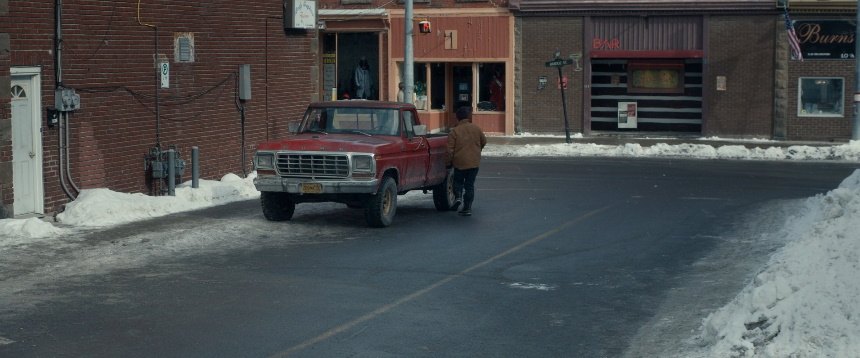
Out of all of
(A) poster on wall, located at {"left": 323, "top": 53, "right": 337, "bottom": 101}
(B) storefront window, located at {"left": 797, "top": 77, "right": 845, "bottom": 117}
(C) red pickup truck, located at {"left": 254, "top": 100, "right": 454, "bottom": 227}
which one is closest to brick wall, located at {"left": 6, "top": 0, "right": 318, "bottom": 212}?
(C) red pickup truck, located at {"left": 254, "top": 100, "right": 454, "bottom": 227}

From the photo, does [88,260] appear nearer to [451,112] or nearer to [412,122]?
[412,122]

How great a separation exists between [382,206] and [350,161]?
0.86 m

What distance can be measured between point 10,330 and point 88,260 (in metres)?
4.26

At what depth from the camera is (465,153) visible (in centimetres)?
2006

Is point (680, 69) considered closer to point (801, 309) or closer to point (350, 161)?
point (350, 161)

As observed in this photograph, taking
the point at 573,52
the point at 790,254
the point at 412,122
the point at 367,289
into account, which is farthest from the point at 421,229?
the point at 573,52

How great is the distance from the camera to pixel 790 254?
1111cm

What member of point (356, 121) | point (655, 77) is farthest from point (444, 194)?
point (655, 77)

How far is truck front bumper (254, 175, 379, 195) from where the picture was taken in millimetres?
18094

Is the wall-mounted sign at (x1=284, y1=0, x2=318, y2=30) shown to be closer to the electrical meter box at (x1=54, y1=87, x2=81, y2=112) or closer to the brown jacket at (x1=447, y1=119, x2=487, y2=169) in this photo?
the electrical meter box at (x1=54, y1=87, x2=81, y2=112)

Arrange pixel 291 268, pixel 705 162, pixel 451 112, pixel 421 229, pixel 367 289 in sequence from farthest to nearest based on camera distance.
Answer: pixel 451 112 < pixel 705 162 < pixel 421 229 < pixel 291 268 < pixel 367 289

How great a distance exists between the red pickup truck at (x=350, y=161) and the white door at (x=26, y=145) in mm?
3523

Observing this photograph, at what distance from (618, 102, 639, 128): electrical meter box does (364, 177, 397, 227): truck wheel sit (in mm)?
22994

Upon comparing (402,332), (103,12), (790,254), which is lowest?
(402,332)
